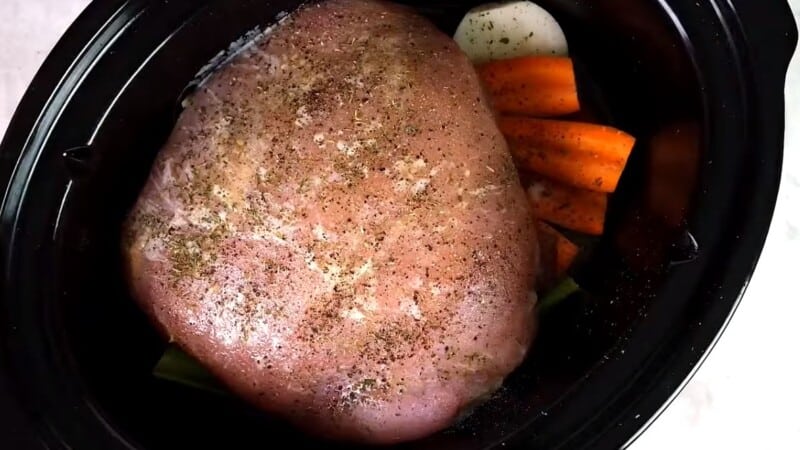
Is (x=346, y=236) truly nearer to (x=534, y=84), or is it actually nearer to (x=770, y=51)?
(x=534, y=84)

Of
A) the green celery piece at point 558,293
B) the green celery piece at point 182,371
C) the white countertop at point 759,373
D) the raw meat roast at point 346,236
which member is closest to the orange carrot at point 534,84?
the raw meat roast at point 346,236

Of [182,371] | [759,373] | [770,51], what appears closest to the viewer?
[770,51]

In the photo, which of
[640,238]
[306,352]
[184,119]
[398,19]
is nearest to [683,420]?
[640,238]

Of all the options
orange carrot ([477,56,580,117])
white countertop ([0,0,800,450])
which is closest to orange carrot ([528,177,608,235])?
orange carrot ([477,56,580,117])

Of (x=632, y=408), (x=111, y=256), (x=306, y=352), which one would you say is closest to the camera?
(x=632, y=408)

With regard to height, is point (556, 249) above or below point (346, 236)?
below

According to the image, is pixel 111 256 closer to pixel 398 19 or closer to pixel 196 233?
pixel 196 233

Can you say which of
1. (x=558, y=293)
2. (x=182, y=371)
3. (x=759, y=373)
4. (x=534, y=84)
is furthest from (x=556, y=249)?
(x=182, y=371)
